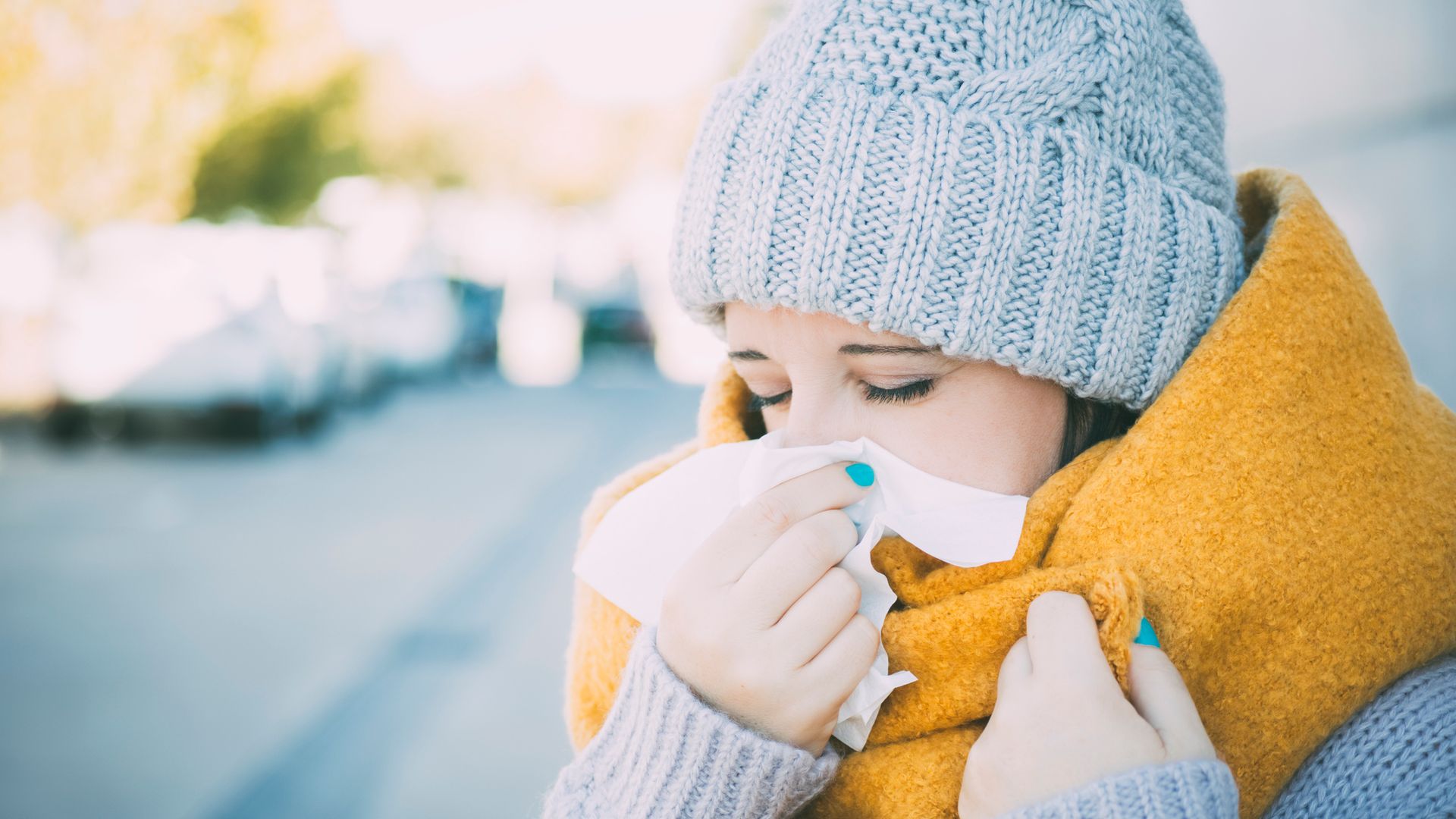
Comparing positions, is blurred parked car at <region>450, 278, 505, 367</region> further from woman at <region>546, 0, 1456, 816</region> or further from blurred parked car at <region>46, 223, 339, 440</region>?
woman at <region>546, 0, 1456, 816</region>

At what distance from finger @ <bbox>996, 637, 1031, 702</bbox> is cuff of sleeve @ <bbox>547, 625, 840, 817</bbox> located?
25cm

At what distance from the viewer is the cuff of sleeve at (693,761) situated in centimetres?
125

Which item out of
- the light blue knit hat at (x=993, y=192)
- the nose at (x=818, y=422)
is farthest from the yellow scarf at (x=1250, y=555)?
the nose at (x=818, y=422)

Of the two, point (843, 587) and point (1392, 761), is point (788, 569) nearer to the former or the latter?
point (843, 587)

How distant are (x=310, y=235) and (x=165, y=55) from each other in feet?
15.6

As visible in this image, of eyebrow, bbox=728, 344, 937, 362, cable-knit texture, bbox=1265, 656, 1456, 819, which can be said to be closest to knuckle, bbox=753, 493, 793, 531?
eyebrow, bbox=728, 344, 937, 362

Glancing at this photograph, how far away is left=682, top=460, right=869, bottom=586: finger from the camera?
132cm

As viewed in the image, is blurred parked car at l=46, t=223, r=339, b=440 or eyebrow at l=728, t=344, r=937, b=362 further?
blurred parked car at l=46, t=223, r=339, b=440

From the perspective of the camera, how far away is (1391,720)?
1.25 metres

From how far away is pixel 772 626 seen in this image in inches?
50.3

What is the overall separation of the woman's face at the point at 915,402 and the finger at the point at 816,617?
215 millimetres

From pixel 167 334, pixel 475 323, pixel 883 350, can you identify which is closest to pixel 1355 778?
pixel 883 350

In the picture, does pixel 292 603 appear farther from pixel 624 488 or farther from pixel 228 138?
pixel 228 138

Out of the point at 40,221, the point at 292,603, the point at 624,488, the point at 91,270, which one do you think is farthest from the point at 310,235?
Answer: the point at 624,488
